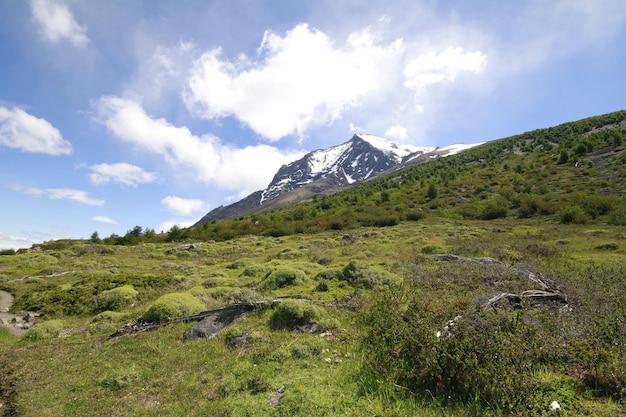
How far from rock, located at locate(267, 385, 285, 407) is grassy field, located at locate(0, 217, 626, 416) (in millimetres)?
123

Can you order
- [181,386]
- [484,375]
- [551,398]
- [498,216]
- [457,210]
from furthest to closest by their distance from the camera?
[457,210], [498,216], [181,386], [484,375], [551,398]

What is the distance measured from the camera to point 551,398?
4762 millimetres

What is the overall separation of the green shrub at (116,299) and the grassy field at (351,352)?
0.05m

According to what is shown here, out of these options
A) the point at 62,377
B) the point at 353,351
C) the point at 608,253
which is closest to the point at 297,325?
the point at 353,351

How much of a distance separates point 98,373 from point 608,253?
2514cm

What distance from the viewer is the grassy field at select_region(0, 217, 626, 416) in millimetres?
5176

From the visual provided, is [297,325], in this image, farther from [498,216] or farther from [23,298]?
[498,216]

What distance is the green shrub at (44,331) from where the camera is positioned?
11719mm

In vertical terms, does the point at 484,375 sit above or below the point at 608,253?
above

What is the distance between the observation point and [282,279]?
15539 mm

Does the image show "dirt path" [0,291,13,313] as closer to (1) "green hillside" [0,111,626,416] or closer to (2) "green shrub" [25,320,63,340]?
(1) "green hillside" [0,111,626,416]

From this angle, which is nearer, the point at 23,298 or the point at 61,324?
the point at 61,324

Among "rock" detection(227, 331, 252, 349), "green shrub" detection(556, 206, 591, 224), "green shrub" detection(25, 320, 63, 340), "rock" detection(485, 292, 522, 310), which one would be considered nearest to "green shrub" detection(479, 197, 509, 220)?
"green shrub" detection(556, 206, 591, 224)

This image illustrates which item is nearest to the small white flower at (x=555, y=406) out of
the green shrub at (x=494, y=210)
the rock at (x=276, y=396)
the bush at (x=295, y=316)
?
the rock at (x=276, y=396)
